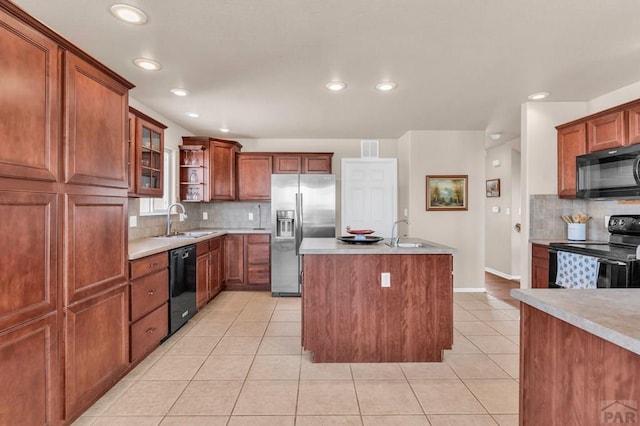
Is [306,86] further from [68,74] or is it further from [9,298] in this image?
[9,298]

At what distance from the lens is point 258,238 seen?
490cm

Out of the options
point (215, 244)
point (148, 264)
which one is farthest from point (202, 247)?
point (148, 264)

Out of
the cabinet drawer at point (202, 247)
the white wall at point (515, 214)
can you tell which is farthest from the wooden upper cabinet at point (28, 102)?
the white wall at point (515, 214)

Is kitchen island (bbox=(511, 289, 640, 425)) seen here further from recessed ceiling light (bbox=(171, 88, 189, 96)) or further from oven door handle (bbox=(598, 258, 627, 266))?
recessed ceiling light (bbox=(171, 88, 189, 96))

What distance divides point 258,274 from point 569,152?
165 inches

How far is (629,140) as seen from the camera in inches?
116

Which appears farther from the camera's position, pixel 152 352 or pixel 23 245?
pixel 152 352

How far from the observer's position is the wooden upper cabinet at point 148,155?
309 cm

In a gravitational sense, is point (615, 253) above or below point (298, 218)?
below

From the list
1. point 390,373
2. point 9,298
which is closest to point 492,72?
point 390,373

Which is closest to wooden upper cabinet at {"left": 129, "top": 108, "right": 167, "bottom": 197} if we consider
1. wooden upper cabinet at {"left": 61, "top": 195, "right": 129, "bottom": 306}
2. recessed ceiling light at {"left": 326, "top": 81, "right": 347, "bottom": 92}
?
wooden upper cabinet at {"left": 61, "top": 195, "right": 129, "bottom": 306}

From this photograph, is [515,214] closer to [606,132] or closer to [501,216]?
[501,216]

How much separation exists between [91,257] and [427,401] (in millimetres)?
2297

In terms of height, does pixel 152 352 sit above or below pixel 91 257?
below
